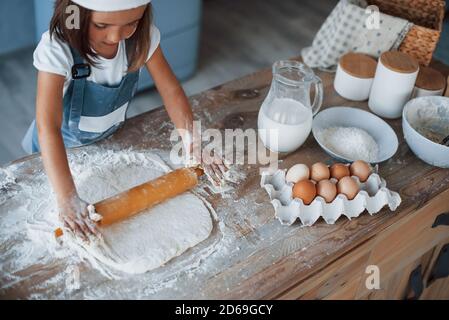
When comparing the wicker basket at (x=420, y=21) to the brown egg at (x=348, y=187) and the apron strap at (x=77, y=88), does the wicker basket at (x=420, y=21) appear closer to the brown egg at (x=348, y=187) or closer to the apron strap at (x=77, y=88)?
the brown egg at (x=348, y=187)

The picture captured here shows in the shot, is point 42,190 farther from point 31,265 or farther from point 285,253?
point 285,253

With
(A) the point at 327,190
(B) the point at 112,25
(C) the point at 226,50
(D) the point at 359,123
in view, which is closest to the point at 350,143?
(D) the point at 359,123

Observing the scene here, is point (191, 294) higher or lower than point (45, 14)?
higher

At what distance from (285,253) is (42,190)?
499 millimetres

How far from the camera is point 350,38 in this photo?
1.53m

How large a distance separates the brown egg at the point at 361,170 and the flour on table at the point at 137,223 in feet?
1.08

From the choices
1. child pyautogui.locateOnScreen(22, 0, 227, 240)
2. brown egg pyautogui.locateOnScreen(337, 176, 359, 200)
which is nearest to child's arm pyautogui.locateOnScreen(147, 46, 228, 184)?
child pyautogui.locateOnScreen(22, 0, 227, 240)

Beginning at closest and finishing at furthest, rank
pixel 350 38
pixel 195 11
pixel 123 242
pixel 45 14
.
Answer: pixel 123 242 → pixel 350 38 → pixel 45 14 → pixel 195 11

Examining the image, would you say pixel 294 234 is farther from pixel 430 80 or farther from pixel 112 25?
pixel 430 80

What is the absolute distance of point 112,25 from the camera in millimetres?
976

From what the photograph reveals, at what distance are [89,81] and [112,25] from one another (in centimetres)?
19
